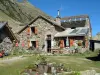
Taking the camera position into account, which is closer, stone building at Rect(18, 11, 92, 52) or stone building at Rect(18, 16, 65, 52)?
stone building at Rect(18, 11, 92, 52)

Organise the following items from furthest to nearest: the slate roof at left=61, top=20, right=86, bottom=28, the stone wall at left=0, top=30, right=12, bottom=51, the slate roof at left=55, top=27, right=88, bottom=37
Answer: the slate roof at left=61, top=20, right=86, bottom=28 → the slate roof at left=55, top=27, right=88, bottom=37 → the stone wall at left=0, top=30, right=12, bottom=51

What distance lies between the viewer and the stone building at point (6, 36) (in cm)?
2767

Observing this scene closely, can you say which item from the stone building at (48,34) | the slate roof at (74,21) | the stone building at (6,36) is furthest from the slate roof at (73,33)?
the stone building at (6,36)

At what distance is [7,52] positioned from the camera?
2805 centimetres

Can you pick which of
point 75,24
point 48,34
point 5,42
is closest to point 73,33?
point 48,34

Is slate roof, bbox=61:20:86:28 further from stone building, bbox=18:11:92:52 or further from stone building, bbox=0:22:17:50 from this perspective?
stone building, bbox=0:22:17:50

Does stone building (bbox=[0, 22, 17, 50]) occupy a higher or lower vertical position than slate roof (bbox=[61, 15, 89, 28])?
lower

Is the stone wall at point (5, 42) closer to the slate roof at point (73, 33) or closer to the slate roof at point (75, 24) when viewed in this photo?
the slate roof at point (73, 33)

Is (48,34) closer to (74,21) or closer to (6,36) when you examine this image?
(6,36)

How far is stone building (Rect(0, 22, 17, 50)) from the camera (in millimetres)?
27670

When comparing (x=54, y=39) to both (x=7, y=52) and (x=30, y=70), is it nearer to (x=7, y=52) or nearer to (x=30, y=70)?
(x=7, y=52)

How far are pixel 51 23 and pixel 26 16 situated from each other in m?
65.0

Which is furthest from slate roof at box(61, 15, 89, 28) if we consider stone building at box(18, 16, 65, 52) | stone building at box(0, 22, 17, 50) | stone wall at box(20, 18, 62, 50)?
stone building at box(0, 22, 17, 50)

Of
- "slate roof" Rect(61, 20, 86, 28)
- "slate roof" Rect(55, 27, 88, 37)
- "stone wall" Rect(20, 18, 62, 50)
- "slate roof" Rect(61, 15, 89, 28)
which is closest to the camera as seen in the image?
"slate roof" Rect(55, 27, 88, 37)
